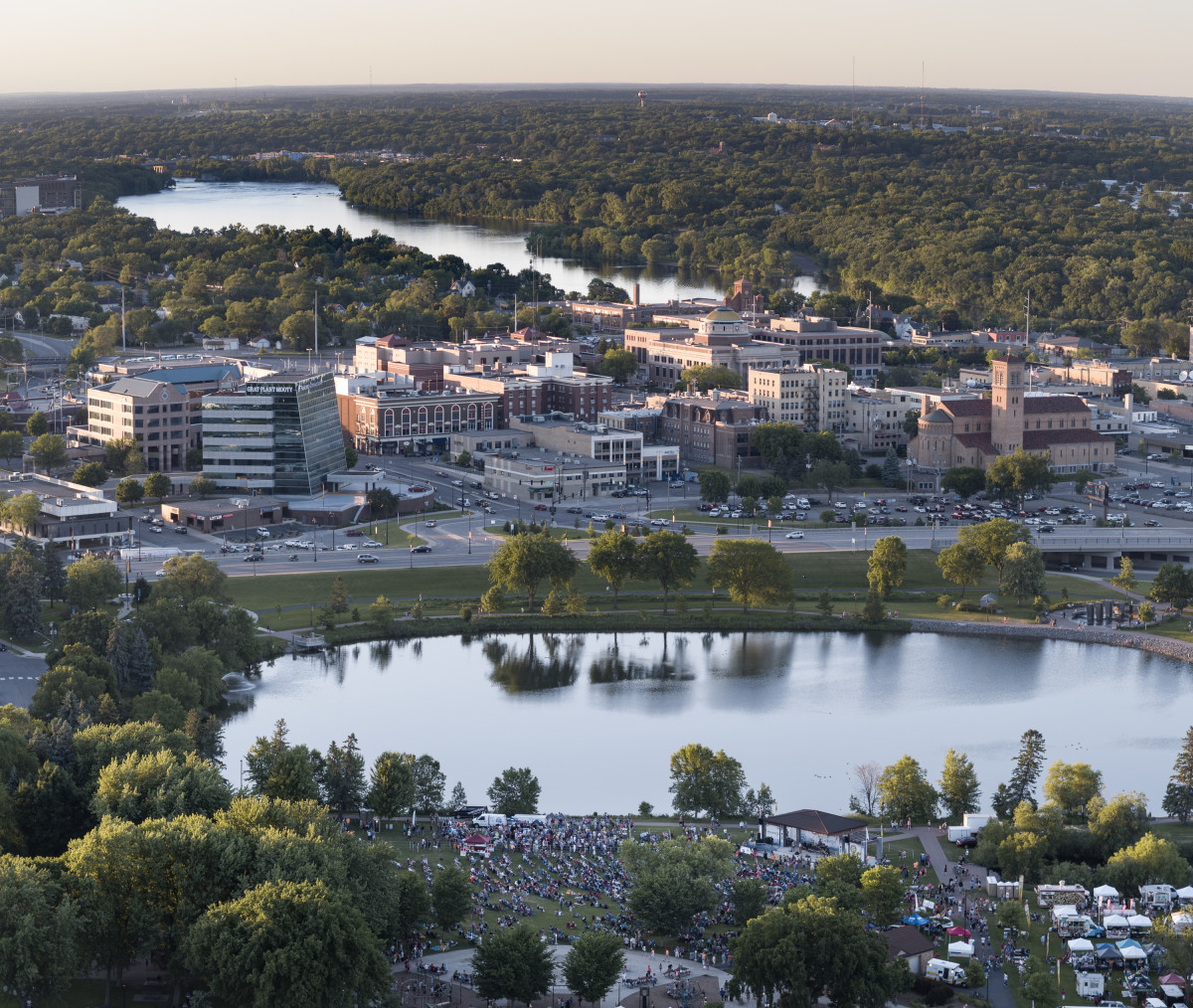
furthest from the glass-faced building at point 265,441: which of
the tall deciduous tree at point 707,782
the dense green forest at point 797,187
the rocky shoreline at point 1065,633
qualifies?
the dense green forest at point 797,187

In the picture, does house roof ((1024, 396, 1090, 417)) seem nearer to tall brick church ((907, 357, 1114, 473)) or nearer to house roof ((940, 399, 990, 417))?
tall brick church ((907, 357, 1114, 473))

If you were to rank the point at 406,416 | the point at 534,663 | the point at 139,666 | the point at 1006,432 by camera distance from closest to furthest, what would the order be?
the point at 139,666 < the point at 534,663 < the point at 1006,432 < the point at 406,416

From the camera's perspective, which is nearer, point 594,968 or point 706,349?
point 594,968

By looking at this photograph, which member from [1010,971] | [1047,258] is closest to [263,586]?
[1010,971]

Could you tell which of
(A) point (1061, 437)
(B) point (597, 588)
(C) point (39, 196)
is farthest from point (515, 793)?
(C) point (39, 196)

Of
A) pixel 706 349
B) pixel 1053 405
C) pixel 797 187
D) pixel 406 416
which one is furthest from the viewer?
pixel 797 187

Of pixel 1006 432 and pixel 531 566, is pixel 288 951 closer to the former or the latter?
pixel 531 566
